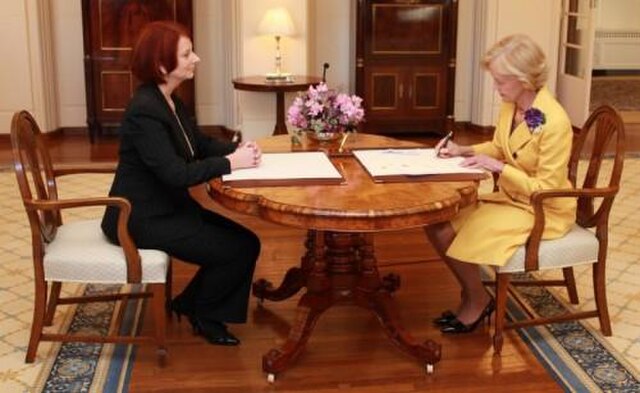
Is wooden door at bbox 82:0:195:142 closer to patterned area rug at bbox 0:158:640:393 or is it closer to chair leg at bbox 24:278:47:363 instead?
patterned area rug at bbox 0:158:640:393

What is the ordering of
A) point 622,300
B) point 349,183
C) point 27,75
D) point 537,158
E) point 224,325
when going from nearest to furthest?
point 349,183 → point 537,158 → point 224,325 → point 622,300 → point 27,75

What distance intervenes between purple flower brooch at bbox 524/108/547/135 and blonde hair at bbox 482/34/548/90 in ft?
0.34

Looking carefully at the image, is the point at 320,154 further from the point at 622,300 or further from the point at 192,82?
the point at 192,82

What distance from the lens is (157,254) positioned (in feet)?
9.82

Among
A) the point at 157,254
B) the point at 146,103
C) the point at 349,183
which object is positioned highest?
the point at 146,103

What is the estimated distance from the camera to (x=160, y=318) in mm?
3031

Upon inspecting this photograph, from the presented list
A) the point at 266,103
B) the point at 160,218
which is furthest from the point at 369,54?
the point at 160,218

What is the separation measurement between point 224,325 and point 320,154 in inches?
30.6

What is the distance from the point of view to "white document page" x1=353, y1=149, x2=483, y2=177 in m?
3.04

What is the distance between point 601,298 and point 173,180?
175cm

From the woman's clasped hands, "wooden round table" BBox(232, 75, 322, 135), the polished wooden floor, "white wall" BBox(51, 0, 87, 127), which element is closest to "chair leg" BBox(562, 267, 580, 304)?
the polished wooden floor

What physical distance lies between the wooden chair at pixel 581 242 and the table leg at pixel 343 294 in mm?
368

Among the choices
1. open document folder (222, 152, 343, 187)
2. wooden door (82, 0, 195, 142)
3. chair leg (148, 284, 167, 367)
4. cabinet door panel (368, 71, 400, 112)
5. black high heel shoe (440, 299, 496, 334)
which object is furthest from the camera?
cabinet door panel (368, 71, 400, 112)

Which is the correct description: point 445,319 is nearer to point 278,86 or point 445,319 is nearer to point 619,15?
point 278,86
